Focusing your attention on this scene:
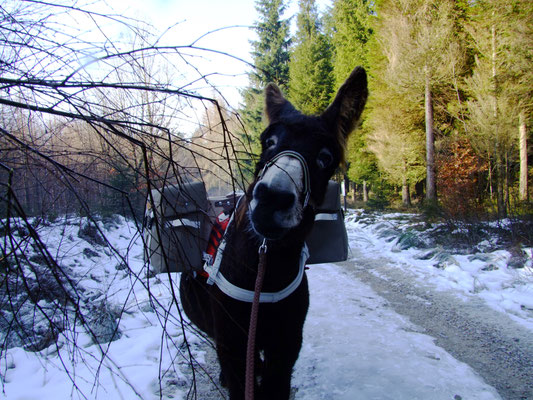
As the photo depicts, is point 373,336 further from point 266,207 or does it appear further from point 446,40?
point 446,40

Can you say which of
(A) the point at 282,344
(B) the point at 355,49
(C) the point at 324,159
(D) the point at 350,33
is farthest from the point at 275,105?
(D) the point at 350,33

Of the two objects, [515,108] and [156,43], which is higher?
[515,108]

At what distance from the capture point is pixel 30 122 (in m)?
1.29

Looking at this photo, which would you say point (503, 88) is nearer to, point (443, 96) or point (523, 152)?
point (523, 152)

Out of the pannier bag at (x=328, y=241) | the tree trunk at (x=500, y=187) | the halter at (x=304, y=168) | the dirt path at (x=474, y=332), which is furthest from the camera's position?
the tree trunk at (x=500, y=187)

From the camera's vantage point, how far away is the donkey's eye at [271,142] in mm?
2045

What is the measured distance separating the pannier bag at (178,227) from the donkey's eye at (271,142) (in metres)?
0.58

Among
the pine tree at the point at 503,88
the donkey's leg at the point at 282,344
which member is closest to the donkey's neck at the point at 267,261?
the donkey's leg at the point at 282,344

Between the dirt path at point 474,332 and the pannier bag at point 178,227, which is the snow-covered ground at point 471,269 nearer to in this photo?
the dirt path at point 474,332

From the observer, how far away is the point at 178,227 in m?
2.29

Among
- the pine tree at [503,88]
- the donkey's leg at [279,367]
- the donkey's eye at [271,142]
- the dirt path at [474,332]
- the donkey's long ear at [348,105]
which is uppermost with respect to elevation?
the pine tree at [503,88]

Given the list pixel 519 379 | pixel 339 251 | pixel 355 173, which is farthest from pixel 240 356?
pixel 355 173

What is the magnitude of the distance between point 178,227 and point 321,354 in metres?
2.28

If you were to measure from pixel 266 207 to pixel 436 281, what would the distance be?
548 cm
